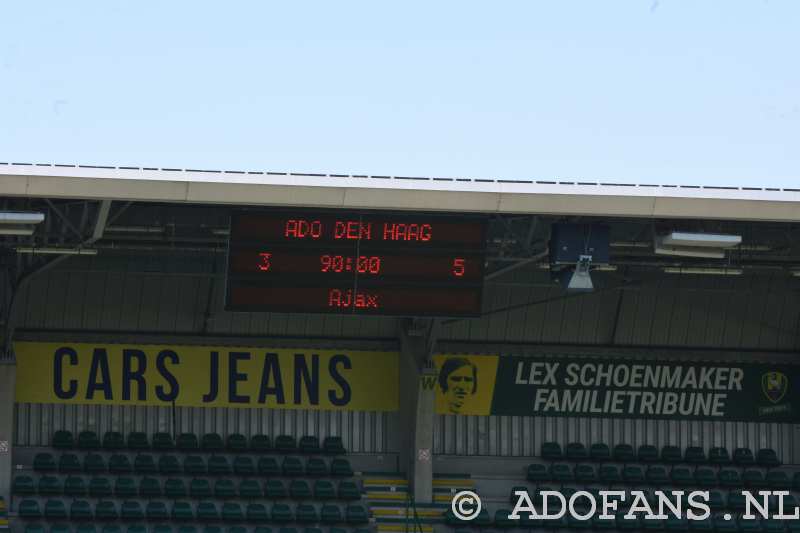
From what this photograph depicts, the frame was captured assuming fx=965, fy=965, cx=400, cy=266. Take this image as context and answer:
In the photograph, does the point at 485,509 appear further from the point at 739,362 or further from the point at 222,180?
the point at 222,180

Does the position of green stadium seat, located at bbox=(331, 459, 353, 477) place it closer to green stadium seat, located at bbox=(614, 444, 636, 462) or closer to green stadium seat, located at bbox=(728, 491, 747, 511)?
green stadium seat, located at bbox=(614, 444, 636, 462)

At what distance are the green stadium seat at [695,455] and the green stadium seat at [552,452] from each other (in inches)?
142

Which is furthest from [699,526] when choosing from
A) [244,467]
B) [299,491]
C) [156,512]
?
[156,512]

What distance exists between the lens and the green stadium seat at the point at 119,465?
2498 centimetres

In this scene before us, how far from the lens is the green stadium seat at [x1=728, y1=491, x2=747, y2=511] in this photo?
26031mm

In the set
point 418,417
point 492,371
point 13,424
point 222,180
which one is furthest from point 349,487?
point 222,180

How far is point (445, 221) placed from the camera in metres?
17.9

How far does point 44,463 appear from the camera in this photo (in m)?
24.8

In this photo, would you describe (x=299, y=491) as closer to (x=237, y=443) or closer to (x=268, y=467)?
(x=268, y=467)

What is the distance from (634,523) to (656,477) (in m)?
1.98

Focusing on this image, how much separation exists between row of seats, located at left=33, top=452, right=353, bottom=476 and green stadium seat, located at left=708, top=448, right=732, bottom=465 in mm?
10177

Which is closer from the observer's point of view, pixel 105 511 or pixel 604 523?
pixel 105 511

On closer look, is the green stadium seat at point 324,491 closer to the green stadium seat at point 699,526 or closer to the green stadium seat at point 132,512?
the green stadium seat at point 132,512

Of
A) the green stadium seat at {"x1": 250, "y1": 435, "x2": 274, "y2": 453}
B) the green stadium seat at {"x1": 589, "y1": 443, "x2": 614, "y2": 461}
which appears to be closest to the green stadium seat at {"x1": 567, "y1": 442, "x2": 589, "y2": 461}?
the green stadium seat at {"x1": 589, "y1": 443, "x2": 614, "y2": 461}
